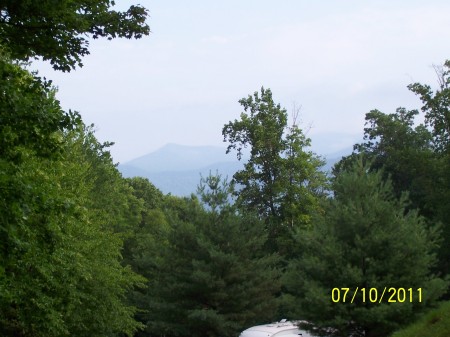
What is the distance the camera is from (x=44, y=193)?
8008 mm

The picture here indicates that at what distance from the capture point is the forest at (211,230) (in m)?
8.62

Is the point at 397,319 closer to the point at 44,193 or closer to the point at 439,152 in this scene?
the point at 44,193

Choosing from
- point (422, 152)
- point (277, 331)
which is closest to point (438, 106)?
point (422, 152)

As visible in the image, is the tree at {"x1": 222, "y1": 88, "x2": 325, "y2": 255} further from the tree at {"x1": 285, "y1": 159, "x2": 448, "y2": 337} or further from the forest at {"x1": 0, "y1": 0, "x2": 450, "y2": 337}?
the tree at {"x1": 285, "y1": 159, "x2": 448, "y2": 337}

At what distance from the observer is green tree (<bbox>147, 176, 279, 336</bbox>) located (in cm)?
2278

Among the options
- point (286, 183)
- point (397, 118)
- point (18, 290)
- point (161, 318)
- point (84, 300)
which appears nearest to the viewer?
point (18, 290)

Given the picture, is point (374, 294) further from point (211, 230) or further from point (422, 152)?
point (422, 152)

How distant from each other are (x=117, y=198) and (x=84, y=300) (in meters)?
17.4

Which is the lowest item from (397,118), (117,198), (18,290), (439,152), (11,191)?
(18,290)

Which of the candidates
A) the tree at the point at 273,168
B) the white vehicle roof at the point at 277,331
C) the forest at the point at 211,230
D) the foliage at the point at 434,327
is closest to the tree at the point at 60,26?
the forest at the point at 211,230

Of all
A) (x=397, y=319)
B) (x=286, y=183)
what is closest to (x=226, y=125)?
(x=286, y=183)

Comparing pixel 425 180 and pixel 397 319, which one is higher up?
pixel 425 180

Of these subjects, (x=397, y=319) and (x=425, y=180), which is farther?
(x=425, y=180)

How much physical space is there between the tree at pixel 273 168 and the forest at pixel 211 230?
0.08m
